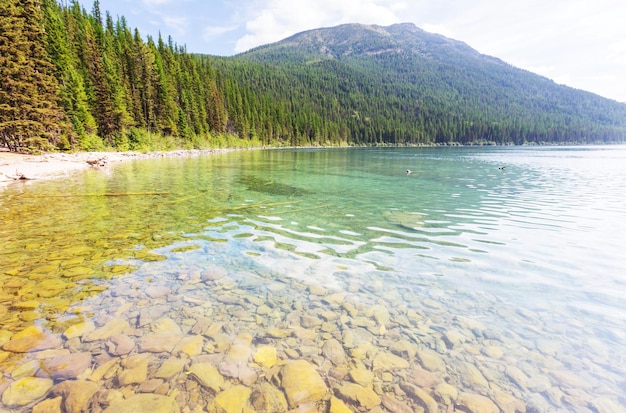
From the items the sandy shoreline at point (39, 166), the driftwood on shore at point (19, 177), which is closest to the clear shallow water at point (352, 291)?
the driftwood on shore at point (19, 177)

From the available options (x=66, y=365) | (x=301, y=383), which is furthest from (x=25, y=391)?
(x=301, y=383)

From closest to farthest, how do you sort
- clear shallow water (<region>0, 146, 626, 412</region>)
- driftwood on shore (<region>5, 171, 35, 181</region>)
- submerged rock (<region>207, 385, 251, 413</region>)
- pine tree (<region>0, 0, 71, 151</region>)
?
submerged rock (<region>207, 385, 251, 413</region>) → clear shallow water (<region>0, 146, 626, 412</region>) → driftwood on shore (<region>5, 171, 35, 181</region>) → pine tree (<region>0, 0, 71, 151</region>)

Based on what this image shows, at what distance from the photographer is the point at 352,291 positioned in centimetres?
569

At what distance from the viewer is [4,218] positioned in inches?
403

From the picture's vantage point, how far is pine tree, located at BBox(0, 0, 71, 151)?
28.3m

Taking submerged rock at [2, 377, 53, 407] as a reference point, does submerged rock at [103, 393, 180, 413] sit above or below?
below

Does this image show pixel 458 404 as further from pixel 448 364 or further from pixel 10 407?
pixel 10 407

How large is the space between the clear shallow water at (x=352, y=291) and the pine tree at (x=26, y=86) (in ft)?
83.2

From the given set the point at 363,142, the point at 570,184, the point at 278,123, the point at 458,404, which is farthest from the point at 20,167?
the point at 363,142

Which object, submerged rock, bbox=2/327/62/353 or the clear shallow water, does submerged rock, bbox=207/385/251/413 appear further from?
submerged rock, bbox=2/327/62/353

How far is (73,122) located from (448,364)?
48.3 metres

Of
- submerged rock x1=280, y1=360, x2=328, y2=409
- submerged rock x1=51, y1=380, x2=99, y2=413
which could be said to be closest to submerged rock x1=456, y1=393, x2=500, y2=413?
submerged rock x1=280, y1=360, x2=328, y2=409

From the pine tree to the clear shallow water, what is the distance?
25358 millimetres

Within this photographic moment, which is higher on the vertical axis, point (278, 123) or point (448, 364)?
point (278, 123)
